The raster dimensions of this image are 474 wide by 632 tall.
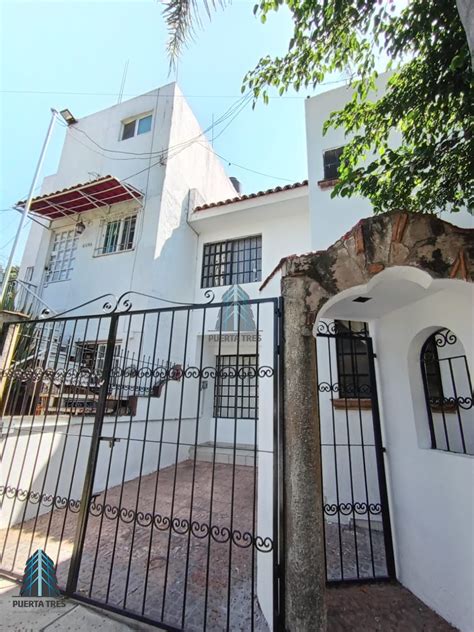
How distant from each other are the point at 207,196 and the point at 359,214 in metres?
7.22

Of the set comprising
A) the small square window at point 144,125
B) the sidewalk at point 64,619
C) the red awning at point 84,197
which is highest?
the small square window at point 144,125

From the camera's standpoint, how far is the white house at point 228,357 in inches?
101

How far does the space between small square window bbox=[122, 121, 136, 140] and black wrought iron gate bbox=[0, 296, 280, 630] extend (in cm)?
728

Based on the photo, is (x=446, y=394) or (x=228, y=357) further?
(x=228, y=357)

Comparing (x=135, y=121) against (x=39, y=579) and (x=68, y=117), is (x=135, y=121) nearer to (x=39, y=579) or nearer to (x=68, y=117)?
(x=68, y=117)

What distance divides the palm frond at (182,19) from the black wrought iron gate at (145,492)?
120 inches

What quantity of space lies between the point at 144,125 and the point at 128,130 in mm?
739

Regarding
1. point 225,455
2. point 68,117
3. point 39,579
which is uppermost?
point 68,117

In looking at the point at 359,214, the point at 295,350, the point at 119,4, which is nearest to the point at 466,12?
the point at 295,350

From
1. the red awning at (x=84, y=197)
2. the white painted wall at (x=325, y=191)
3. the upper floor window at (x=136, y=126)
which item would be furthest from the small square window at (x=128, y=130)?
the white painted wall at (x=325, y=191)

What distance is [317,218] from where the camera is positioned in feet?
19.4

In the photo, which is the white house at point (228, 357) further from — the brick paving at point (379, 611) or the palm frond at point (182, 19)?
the palm frond at point (182, 19)

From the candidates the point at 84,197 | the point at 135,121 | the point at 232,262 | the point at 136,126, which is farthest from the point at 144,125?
the point at 232,262

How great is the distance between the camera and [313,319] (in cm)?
232
